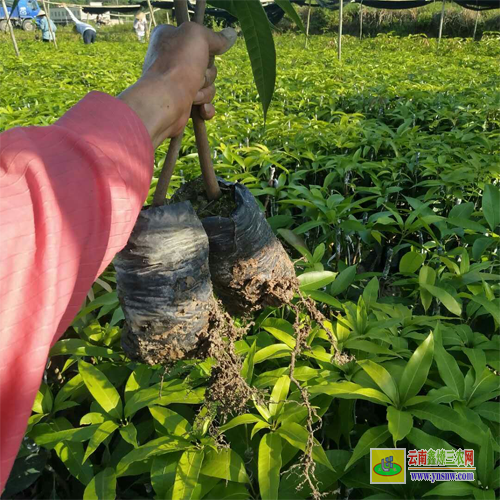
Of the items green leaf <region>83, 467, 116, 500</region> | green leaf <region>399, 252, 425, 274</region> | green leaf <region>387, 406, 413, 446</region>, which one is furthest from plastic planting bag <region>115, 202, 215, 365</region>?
green leaf <region>399, 252, 425, 274</region>

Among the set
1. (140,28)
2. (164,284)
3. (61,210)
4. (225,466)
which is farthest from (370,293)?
(140,28)

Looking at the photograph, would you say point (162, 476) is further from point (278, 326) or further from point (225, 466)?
point (278, 326)

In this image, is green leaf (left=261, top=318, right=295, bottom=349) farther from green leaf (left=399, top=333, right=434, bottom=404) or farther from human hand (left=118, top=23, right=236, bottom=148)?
human hand (left=118, top=23, right=236, bottom=148)

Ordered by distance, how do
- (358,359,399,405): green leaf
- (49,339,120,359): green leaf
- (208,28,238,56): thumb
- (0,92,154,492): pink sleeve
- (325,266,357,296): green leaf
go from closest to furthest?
(0,92,154,492): pink sleeve
(208,28,238,56): thumb
(358,359,399,405): green leaf
(49,339,120,359): green leaf
(325,266,357,296): green leaf

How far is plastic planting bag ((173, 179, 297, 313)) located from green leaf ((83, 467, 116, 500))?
48 cm

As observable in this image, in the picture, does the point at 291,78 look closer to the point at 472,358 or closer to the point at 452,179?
the point at 452,179

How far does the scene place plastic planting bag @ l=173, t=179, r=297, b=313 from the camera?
38.0 inches

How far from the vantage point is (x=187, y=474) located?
3.32 feet

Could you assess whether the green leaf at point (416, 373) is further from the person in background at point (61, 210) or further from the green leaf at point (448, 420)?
the person in background at point (61, 210)

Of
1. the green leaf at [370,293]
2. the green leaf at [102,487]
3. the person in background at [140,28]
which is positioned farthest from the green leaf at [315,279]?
the person in background at [140,28]

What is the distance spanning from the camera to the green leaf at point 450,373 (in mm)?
1114

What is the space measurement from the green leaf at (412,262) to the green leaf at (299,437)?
29.6 inches

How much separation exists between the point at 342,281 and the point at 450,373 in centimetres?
48

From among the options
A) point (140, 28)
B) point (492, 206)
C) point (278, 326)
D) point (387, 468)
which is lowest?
point (387, 468)
